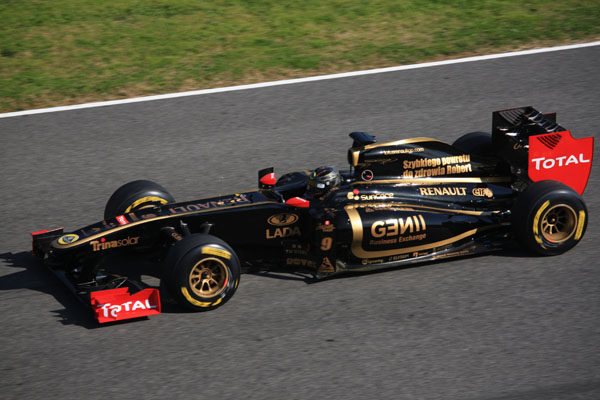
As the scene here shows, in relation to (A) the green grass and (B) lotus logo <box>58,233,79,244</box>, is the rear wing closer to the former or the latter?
(B) lotus logo <box>58,233,79,244</box>

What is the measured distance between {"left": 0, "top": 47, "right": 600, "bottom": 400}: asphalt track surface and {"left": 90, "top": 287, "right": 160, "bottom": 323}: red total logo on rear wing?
0.42ft

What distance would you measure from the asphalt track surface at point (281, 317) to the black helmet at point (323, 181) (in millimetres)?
827

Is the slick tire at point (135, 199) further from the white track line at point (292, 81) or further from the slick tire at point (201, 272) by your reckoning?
the white track line at point (292, 81)

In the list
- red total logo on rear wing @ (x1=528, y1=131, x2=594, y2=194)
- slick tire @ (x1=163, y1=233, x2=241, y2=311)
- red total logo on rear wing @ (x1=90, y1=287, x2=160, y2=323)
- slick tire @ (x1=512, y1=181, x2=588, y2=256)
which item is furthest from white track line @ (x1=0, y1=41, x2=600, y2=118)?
red total logo on rear wing @ (x1=90, y1=287, x2=160, y2=323)

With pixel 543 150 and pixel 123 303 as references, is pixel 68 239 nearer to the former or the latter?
pixel 123 303

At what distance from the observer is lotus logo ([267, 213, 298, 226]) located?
7168 mm

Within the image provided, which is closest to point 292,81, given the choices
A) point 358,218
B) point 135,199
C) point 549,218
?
point 135,199

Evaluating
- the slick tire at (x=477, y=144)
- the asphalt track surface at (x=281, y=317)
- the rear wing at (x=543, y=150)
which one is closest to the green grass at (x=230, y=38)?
the asphalt track surface at (x=281, y=317)

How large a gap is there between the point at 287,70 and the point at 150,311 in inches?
258

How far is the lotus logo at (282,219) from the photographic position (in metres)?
7.17

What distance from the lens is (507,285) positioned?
6926 millimetres

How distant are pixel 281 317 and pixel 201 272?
754mm

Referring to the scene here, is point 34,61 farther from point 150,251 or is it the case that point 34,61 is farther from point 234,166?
point 150,251

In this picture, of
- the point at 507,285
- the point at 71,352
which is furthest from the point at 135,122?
the point at 507,285
